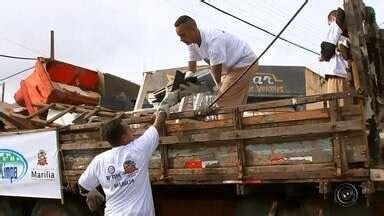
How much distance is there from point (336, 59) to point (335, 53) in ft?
0.25

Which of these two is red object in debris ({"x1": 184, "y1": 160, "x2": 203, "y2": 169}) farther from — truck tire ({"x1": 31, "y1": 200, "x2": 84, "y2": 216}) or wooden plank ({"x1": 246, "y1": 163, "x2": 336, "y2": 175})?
truck tire ({"x1": 31, "y1": 200, "x2": 84, "y2": 216})

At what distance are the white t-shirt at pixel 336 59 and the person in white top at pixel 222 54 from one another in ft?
3.03

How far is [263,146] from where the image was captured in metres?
5.33

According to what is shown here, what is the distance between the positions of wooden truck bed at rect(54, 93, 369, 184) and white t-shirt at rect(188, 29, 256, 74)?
2.72ft

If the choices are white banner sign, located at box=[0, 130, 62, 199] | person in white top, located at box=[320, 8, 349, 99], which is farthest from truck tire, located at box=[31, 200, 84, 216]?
person in white top, located at box=[320, 8, 349, 99]

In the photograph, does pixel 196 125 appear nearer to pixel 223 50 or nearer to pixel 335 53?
pixel 223 50

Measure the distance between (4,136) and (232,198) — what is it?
11.3ft

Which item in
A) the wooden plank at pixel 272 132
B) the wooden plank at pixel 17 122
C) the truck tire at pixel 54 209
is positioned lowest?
the truck tire at pixel 54 209

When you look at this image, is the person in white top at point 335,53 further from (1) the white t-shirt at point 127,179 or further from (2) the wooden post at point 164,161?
(1) the white t-shirt at point 127,179

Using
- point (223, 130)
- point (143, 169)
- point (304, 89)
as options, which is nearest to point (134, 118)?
point (223, 130)

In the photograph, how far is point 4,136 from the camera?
25.8ft

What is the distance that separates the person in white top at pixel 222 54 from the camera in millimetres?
6410

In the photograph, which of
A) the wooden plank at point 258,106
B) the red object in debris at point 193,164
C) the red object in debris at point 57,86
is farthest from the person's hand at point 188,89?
the red object in debris at point 57,86

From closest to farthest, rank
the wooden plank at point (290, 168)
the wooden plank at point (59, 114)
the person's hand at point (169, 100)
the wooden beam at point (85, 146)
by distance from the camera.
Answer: the wooden plank at point (290, 168)
the person's hand at point (169, 100)
the wooden beam at point (85, 146)
the wooden plank at point (59, 114)
